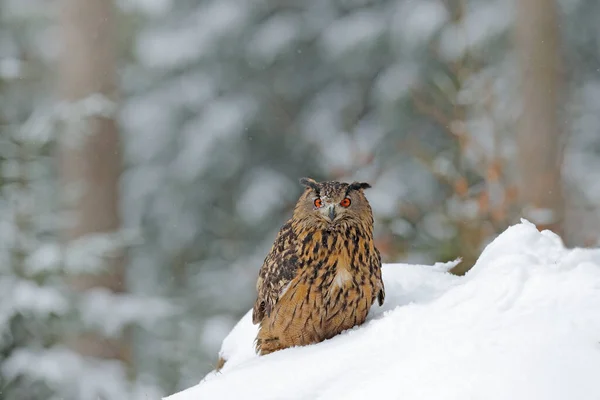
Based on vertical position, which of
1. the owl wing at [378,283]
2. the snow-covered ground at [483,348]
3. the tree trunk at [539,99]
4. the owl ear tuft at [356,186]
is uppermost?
the tree trunk at [539,99]

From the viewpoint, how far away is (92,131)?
1023 cm

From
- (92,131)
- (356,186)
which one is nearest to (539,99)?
(356,186)

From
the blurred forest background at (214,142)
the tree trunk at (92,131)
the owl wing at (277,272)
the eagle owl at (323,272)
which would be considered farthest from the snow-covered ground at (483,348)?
the tree trunk at (92,131)

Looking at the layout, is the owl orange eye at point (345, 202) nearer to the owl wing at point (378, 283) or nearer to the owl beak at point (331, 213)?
the owl beak at point (331, 213)

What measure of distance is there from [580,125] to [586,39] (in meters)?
1.40

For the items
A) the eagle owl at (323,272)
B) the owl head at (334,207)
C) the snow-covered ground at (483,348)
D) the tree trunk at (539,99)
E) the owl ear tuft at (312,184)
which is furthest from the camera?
the tree trunk at (539,99)

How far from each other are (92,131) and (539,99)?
603 centimetres

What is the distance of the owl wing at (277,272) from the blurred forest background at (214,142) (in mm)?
2905

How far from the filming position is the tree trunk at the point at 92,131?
10.4m

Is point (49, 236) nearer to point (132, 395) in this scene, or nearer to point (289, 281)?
point (132, 395)

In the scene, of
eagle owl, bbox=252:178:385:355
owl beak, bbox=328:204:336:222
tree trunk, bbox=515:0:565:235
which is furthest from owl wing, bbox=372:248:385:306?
tree trunk, bbox=515:0:565:235

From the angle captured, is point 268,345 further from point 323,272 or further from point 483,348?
point 483,348

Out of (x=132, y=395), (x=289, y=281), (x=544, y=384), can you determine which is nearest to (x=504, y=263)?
(x=544, y=384)

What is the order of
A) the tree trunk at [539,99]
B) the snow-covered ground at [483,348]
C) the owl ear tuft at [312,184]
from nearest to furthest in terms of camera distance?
1. the snow-covered ground at [483,348]
2. the owl ear tuft at [312,184]
3. the tree trunk at [539,99]
